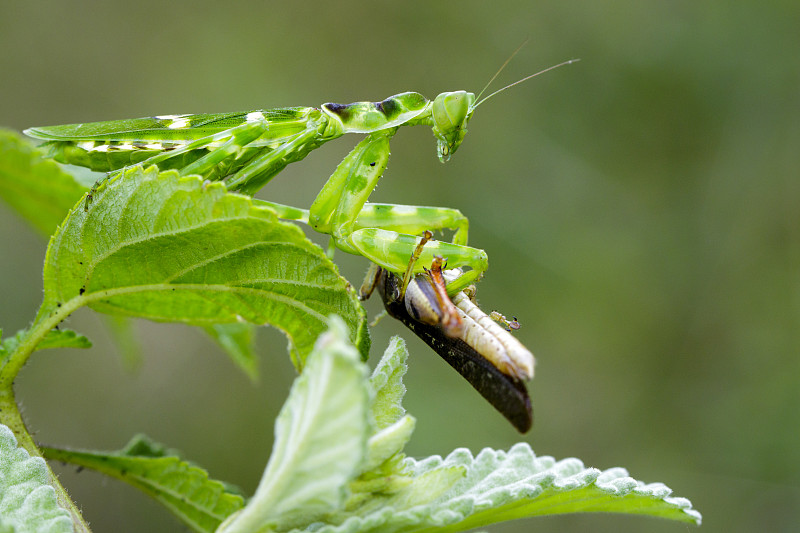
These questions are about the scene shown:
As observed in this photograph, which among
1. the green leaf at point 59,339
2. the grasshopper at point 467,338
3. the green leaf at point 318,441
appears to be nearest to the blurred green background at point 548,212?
the grasshopper at point 467,338

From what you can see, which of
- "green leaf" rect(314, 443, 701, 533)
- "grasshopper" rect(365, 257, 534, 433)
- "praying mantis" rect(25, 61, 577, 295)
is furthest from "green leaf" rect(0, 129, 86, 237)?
"green leaf" rect(314, 443, 701, 533)

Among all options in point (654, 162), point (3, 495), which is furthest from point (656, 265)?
point (3, 495)

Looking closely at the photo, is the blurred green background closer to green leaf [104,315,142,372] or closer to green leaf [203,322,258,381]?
green leaf [104,315,142,372]

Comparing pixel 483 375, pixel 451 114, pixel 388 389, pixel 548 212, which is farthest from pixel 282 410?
pixel 548 212

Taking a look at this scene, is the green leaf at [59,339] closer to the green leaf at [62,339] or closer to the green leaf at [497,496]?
the green leaf at [62,339]

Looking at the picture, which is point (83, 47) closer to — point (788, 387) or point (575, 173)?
point (575, 173)

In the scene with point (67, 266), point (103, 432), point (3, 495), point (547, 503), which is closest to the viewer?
point (3, 495)

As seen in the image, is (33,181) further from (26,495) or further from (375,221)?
(26,495)
